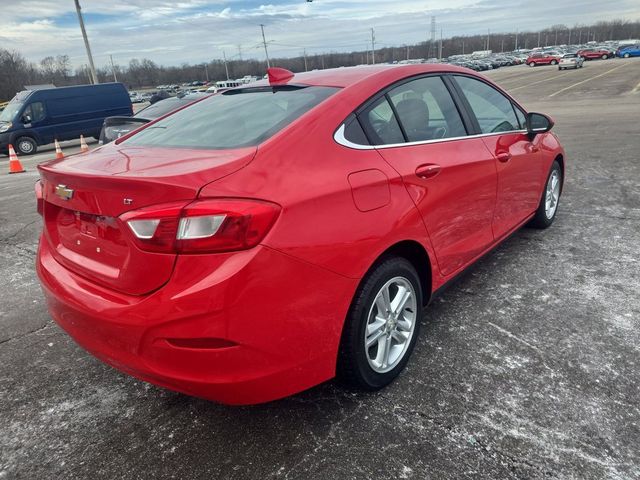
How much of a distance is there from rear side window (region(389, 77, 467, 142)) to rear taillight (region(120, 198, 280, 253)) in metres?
1.25

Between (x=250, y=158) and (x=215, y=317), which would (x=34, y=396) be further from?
(x=250, y=158)

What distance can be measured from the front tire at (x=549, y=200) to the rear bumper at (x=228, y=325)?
3145mm

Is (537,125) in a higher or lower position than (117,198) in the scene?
lower

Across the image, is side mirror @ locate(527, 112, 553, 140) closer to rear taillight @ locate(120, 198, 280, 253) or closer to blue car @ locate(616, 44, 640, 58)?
rear taillight @ locate(120, 198, 280, 253)

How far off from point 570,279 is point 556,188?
1.57 meters

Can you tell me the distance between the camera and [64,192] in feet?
7.34

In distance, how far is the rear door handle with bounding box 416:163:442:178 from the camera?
2623mm

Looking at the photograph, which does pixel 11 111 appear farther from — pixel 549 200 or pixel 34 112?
pixel 549 200

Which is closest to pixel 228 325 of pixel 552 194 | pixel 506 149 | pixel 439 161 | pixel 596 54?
pixel 439 161

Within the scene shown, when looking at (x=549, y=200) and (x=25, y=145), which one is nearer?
(x=549, y=200)

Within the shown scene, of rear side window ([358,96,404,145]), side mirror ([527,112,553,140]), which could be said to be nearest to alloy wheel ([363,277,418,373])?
rear side window ([358,96,404,145])

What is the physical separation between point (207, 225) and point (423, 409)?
143cm

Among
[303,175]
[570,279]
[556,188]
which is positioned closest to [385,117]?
[303,175]

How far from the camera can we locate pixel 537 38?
159875 mm
